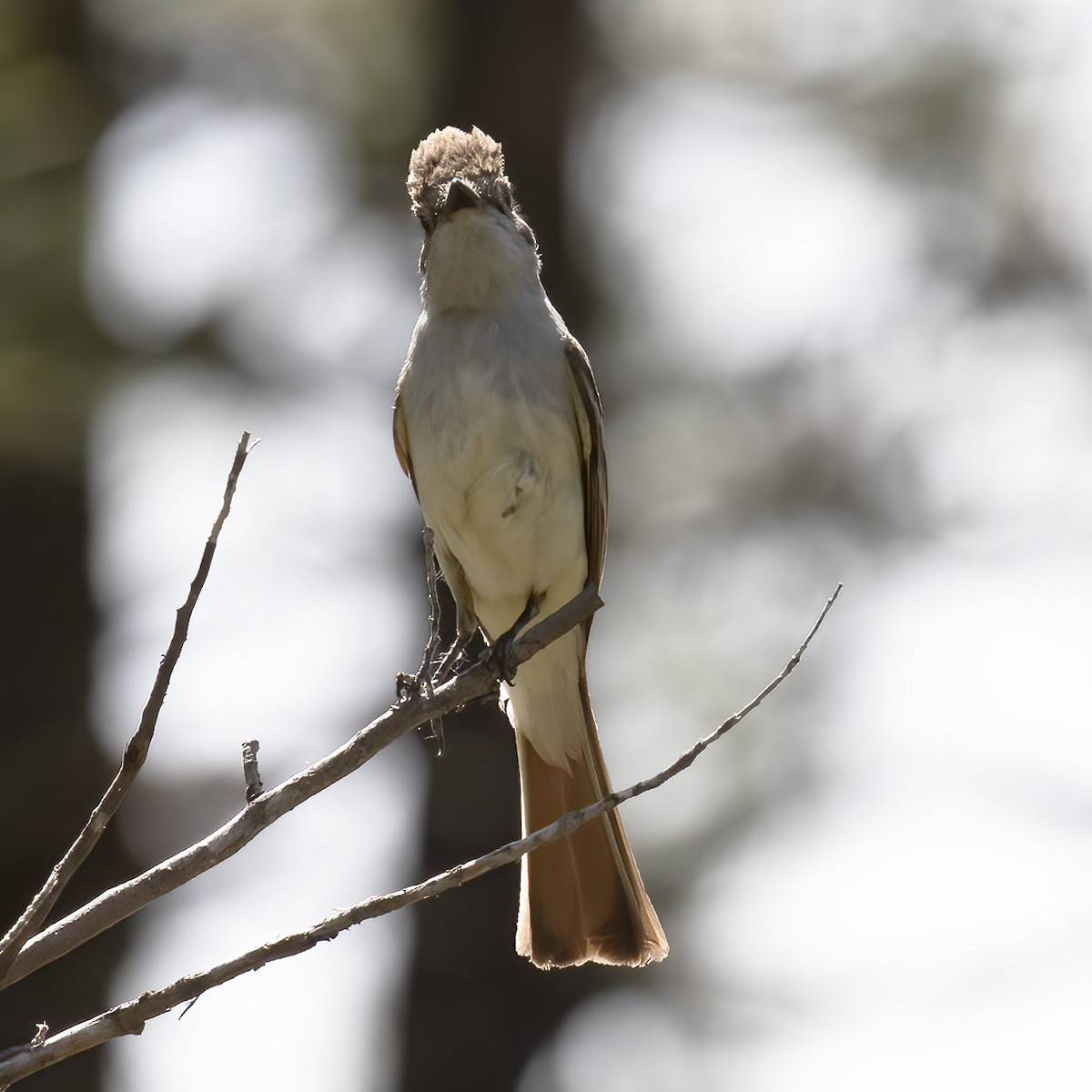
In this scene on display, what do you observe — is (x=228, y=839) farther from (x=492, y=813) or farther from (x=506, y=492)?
(x=492, y=813)

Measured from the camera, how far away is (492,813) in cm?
689

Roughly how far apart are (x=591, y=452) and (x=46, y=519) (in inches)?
162

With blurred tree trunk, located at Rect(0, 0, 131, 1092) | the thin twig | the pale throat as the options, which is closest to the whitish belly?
the pale throat

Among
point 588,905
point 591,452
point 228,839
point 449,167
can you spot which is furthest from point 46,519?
point 228,839

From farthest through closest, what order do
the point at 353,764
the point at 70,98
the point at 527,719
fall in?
the point at 70,98 < the point at 527,719 < the point at 353,764

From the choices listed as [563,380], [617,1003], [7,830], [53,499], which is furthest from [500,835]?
[563,380]

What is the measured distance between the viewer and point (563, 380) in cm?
384

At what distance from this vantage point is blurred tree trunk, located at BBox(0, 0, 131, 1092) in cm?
650

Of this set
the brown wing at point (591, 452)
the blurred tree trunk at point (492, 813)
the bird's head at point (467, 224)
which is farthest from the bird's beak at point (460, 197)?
the blurred tree trunk at point (492, 813)

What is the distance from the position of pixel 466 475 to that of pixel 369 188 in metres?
3.86

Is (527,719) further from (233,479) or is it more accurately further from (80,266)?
(80,266)

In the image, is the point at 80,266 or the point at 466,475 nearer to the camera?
the point at 466,475

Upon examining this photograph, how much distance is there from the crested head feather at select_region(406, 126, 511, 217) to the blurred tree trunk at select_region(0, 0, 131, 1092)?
3.02 meters

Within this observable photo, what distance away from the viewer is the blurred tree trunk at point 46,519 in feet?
21.3
